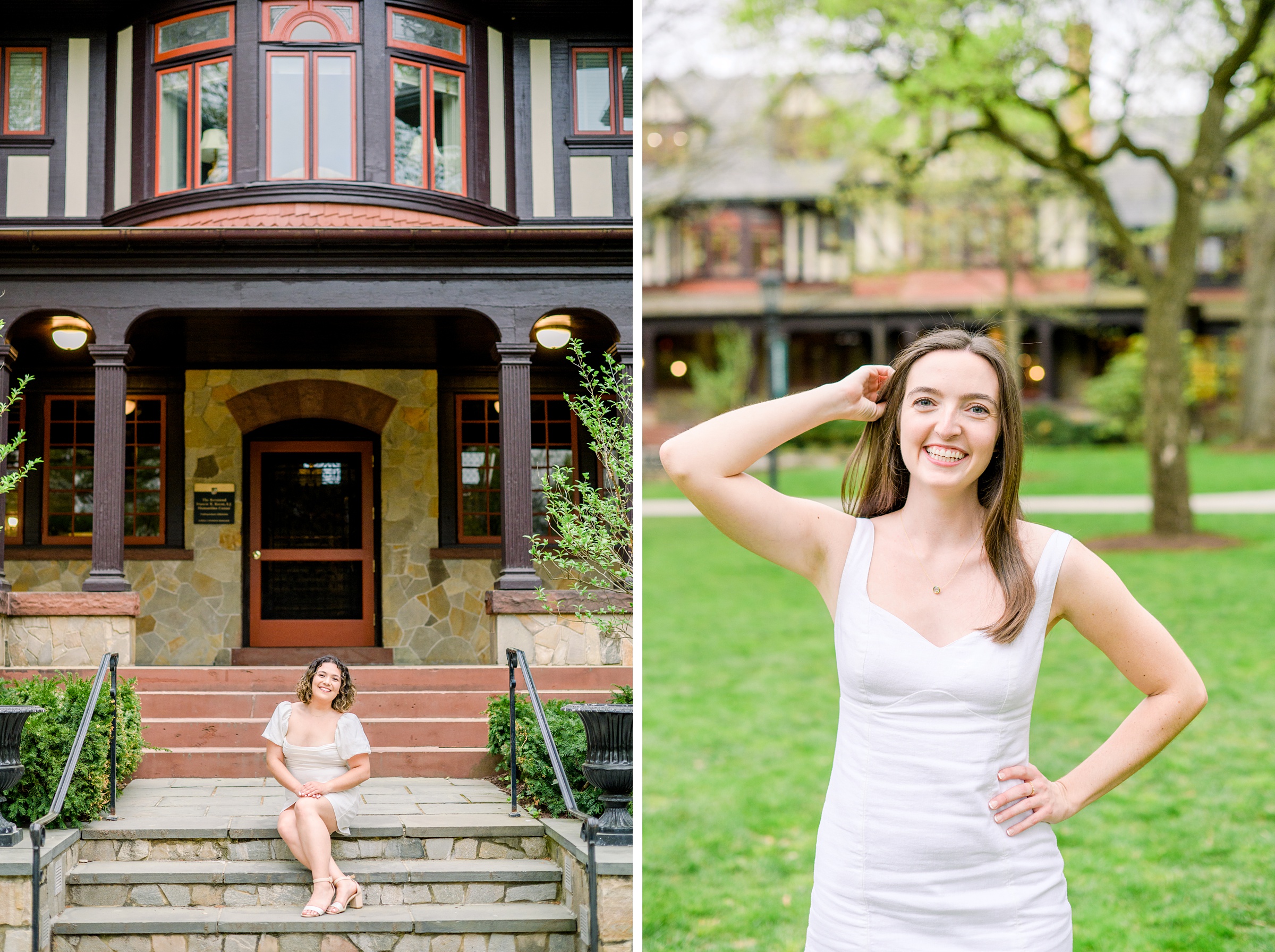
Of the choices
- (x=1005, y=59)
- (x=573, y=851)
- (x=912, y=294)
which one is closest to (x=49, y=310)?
(x=573, y=851)

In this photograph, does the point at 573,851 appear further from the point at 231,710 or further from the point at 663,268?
the point at 663,268

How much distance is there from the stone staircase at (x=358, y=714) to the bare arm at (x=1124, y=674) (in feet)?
5.97

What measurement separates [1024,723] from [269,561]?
2982 mm

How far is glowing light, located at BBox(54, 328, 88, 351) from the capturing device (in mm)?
3789

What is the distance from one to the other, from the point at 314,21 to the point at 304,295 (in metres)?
0.94

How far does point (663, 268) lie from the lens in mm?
26516

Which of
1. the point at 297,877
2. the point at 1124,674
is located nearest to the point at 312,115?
the point at 297,877

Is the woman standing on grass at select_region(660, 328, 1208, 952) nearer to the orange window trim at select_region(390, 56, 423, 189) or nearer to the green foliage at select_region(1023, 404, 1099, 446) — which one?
the orange window trim at select_region(390, 56, 423, 189)

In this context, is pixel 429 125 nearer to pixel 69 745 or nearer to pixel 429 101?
pixel 429 101

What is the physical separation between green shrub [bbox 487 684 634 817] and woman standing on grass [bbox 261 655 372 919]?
43cm

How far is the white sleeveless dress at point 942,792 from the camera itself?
6.37ft

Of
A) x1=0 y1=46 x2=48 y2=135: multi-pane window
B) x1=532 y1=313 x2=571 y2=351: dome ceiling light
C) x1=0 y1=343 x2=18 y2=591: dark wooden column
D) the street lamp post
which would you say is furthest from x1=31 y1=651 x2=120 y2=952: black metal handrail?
the street lamp post

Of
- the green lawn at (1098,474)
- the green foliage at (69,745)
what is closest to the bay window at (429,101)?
the green foliage at (69,745)

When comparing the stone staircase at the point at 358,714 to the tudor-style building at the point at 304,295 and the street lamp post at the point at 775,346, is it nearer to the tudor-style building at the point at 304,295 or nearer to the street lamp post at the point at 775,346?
the tudor-style building at the point at 304,295
